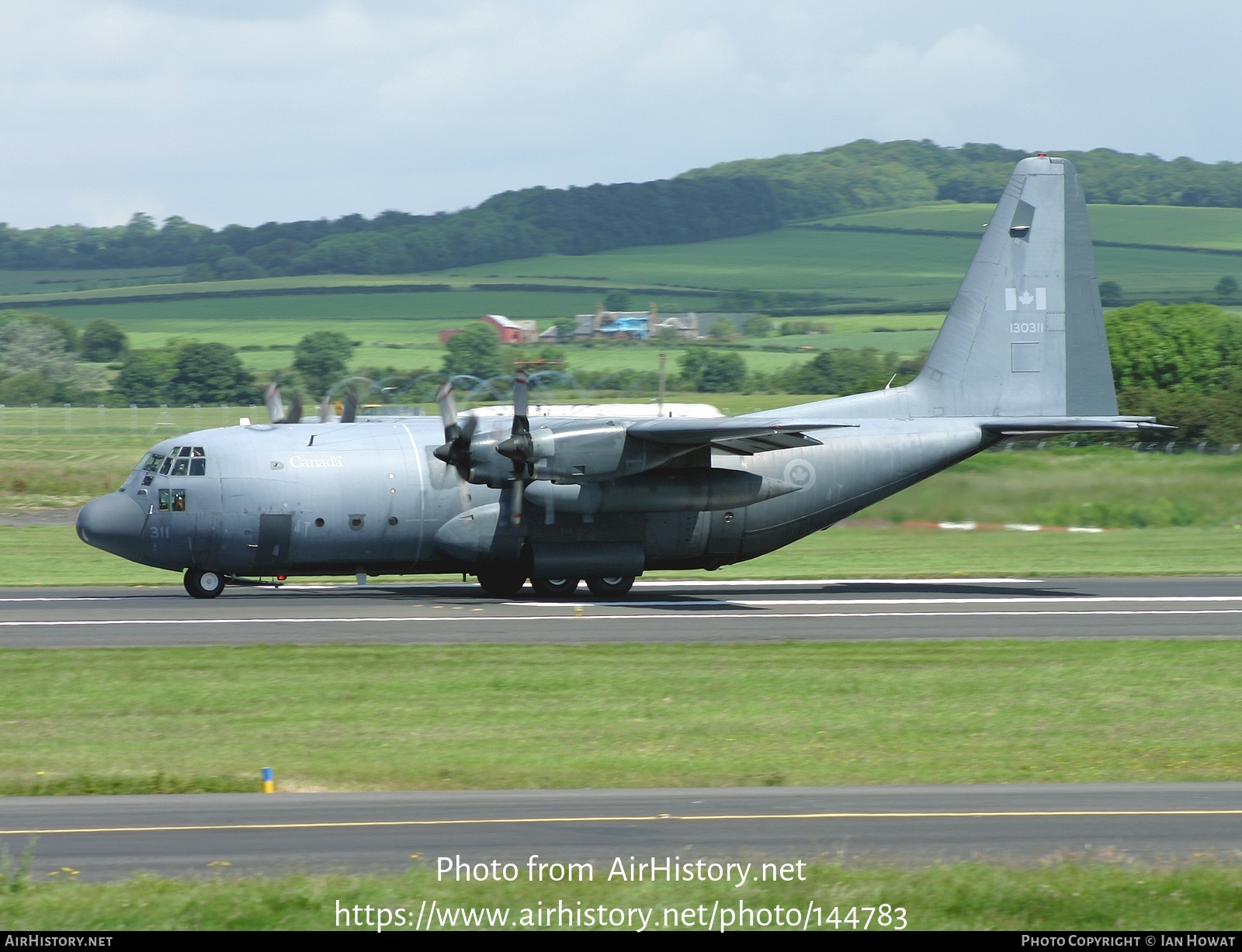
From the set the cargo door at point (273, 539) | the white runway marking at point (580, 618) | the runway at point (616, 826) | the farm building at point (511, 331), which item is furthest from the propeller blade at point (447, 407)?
the farm building at point (511, 331)

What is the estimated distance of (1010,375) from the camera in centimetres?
3400

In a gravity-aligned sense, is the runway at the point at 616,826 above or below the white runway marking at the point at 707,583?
above

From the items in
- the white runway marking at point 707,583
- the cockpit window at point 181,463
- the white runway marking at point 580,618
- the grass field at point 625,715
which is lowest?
the white runway marking at point 707,583

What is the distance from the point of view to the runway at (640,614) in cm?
2520

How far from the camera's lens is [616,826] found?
1207 centimetres

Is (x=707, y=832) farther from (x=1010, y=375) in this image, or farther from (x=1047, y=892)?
(x=1010, y=375)

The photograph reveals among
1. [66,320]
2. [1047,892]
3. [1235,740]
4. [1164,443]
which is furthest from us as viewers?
[66,320]

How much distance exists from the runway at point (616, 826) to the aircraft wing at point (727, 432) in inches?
559

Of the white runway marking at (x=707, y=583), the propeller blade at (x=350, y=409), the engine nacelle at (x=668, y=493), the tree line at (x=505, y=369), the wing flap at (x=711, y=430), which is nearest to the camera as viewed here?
the wing flap at (x=711, y=430)

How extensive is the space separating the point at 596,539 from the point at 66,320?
11754cm

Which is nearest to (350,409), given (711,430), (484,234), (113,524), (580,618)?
(113,524)

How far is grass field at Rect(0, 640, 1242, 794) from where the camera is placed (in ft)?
49.9

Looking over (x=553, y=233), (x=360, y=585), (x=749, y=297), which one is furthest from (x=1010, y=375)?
(x=553, y=233)

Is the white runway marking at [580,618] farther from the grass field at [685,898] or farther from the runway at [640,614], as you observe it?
the grass field at [685,898]
